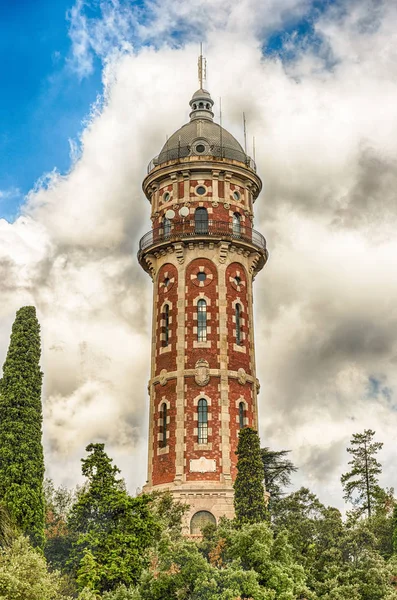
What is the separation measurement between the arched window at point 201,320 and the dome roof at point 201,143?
39.6 feet

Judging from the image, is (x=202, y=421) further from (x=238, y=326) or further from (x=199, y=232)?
(x=199, y=232)

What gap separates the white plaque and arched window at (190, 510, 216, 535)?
9.28 ft

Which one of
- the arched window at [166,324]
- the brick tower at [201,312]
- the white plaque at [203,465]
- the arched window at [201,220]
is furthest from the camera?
the arched window at [201,220]

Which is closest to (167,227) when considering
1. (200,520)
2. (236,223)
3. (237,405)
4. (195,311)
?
(236,223)

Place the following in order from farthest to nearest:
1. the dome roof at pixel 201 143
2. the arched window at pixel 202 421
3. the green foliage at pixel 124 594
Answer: the dome roof at pixel 201 143
the arched window at pixel 202 421
the green foliage at pixel 124 594

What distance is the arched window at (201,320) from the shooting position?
59.9 m

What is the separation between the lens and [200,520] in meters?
54.5

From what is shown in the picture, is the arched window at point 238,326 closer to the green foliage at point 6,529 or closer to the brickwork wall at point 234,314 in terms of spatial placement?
the brickwork wall at point 234,314

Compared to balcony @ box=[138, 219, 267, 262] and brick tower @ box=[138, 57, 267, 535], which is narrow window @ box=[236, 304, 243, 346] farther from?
balcony @ box=[138, 219, 267, 262]

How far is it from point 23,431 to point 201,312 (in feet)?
67.3

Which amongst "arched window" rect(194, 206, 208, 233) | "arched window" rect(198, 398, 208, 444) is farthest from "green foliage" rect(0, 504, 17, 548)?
"arched window" rect(194, 206, 208, 233)

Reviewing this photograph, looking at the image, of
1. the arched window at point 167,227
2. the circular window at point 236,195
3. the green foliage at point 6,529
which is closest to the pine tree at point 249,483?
the green foliage at point 6,529

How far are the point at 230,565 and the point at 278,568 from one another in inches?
79.0

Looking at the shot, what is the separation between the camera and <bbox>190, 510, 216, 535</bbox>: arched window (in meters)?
54.0
